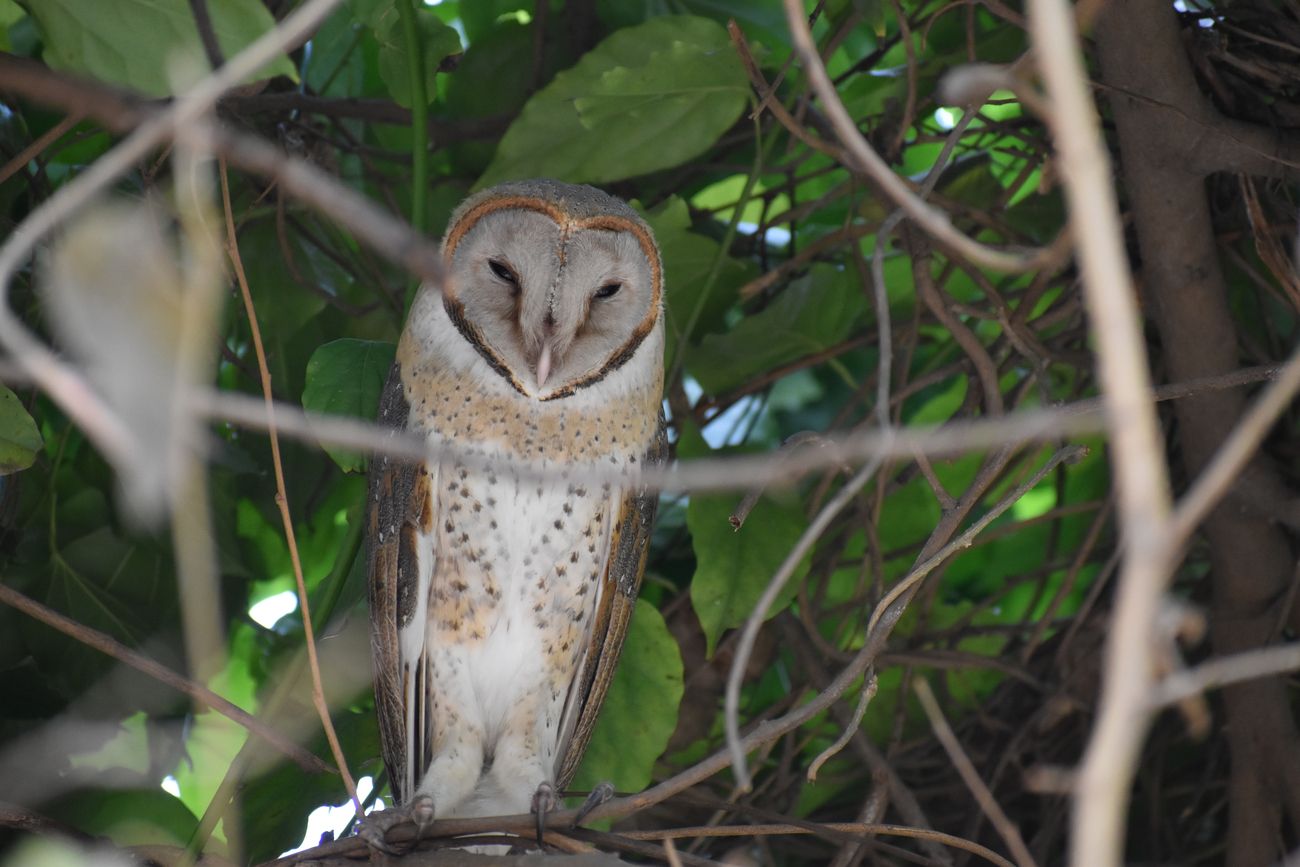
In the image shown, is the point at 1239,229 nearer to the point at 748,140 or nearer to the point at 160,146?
the point at 748,140

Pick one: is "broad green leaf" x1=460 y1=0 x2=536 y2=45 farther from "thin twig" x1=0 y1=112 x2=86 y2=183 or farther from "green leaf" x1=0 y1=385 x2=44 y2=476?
"green leaf" x1=0 y1=385 x2=44 y2=476

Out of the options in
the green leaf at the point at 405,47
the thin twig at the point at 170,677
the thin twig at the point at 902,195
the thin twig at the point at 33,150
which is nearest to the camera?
the thin twig at the point at 902,195

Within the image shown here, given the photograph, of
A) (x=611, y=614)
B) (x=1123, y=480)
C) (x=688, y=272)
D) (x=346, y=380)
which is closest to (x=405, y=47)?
(x=346, y=380)

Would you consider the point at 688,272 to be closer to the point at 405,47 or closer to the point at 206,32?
the point at 405,47

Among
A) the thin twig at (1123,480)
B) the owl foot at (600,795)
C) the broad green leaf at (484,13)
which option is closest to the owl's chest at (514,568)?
the owl foot at (600,795)

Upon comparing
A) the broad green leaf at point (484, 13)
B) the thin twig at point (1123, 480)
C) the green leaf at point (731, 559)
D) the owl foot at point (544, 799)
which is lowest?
the thin twig at point (1123, 480)

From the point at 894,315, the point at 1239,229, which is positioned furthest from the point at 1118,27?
the point at 894,315

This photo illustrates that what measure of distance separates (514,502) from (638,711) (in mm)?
320

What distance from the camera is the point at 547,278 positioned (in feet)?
5.31

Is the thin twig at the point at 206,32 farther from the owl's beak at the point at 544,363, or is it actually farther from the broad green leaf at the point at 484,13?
the broad green leaf at the point at 484,13

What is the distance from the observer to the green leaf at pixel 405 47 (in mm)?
1488

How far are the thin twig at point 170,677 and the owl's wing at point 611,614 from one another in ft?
1.47

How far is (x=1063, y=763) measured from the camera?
189 cm

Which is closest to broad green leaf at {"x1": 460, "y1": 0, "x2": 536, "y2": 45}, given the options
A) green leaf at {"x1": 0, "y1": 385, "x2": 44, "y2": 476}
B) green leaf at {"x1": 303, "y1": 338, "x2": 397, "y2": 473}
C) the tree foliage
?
the tree foliage
